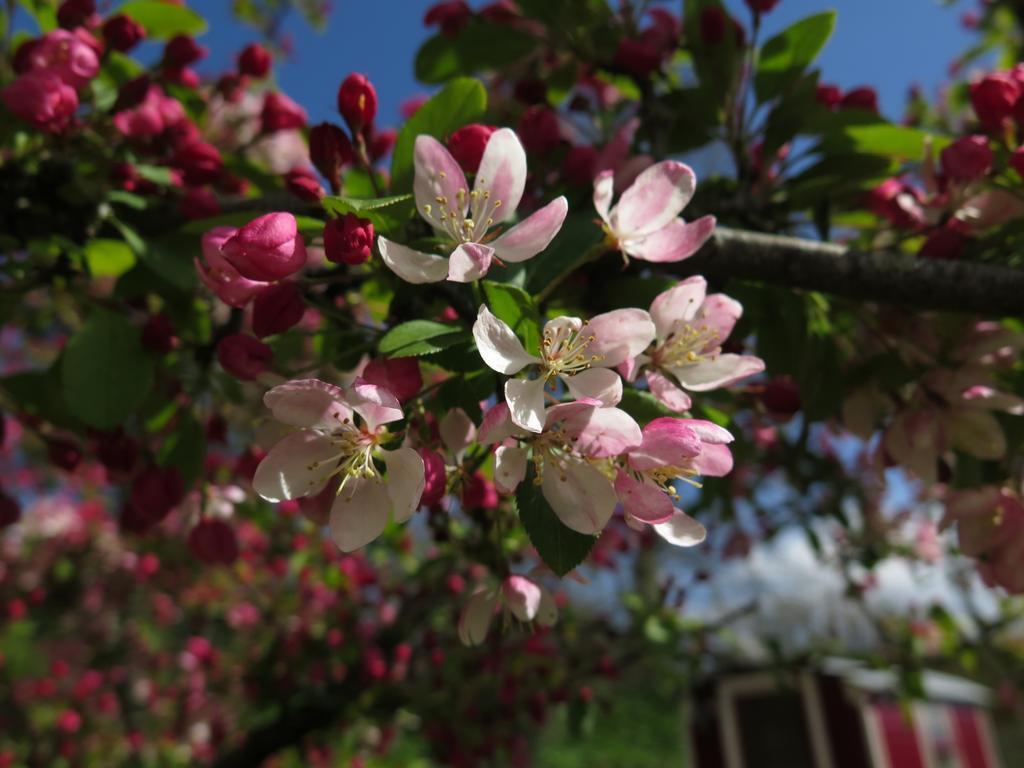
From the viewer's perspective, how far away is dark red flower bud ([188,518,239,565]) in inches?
50.4

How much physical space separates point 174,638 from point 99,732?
406cm

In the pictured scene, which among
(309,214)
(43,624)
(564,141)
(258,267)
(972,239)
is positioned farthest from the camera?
(43,624)

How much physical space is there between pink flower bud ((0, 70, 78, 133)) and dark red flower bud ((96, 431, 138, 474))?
1.50 feet

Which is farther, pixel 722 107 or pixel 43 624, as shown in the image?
pixel 43 624

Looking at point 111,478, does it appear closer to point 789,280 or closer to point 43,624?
point 789,280

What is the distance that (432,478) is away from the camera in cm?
70

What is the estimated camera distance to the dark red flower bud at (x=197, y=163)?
118 cm

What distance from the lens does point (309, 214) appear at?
0.95 metres

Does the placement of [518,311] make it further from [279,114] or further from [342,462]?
[279,114]

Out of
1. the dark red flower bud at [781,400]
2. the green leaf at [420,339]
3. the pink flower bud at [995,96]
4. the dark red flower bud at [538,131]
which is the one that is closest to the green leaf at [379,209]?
the green leaf at [420,339]

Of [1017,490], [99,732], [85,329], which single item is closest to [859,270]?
[1017,490]

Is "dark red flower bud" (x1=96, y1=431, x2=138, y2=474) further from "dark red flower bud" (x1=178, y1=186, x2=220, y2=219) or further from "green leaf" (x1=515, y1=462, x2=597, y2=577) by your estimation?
"green leaf" (x1=515, y1=462, x2=597, y2=577)

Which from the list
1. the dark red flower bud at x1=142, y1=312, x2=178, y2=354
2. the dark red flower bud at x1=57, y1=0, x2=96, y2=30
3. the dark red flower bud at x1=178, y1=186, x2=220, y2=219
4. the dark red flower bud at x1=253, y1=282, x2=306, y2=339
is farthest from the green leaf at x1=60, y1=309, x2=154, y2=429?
the dark red flower bud at x1=57, y1=0, x2=96, y2=30

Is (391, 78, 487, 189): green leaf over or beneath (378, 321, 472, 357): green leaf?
over
